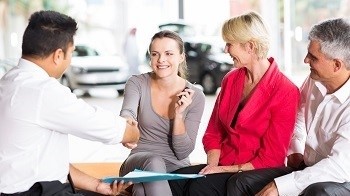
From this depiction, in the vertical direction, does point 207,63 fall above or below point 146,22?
below

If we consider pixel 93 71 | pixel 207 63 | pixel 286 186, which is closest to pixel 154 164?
pixel 286 186

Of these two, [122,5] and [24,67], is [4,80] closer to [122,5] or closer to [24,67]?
[24,67]

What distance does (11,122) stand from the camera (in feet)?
7.48

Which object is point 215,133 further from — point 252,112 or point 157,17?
point 157,17

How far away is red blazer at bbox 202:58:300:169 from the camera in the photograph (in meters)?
2.99

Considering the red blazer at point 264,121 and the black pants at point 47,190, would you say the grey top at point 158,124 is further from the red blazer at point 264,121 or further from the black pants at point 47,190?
the black pants at point 47,190

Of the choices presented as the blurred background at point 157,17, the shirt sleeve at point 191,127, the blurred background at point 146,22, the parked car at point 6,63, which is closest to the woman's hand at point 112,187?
the shirt sleeve at point 191,127

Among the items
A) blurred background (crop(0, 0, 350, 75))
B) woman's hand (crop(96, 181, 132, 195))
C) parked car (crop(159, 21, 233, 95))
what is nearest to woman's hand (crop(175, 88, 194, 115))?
woman's hand (crop(96, 181, 132, 195))

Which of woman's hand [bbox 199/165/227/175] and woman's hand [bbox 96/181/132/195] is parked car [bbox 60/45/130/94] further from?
woman's hand [bbox 96/181/132/195]

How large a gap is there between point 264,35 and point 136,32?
846 cm

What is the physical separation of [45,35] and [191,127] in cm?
115

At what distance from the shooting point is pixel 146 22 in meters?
11.5

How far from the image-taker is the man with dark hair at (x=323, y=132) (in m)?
2.65

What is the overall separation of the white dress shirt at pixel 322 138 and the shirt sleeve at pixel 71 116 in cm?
77
